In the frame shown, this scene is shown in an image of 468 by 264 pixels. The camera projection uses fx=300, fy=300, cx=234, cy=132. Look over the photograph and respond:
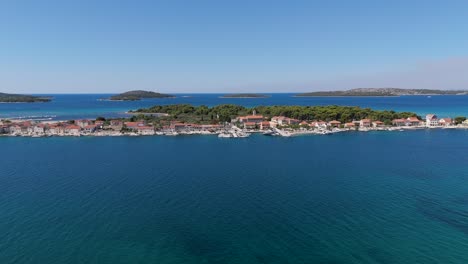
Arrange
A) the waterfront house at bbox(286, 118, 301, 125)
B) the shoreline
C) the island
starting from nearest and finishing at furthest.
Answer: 1. the shoreline
2. the island
3. the waterfront house at bbox(286, 118, 301, 125)

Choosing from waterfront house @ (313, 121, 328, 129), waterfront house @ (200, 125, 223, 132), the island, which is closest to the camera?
the island

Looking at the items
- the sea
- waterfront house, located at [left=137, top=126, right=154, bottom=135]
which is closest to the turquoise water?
the sea

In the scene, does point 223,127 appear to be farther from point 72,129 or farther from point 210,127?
point 72,129

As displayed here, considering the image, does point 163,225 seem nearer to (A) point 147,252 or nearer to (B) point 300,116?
(A) point 147,252

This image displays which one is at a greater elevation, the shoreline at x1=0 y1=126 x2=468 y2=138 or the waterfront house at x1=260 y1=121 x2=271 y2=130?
the waterfront house at x1=260 y1=121 x2=271 y2=130

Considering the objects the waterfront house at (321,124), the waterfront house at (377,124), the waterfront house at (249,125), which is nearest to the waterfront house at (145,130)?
the waterfront house at (249,125)

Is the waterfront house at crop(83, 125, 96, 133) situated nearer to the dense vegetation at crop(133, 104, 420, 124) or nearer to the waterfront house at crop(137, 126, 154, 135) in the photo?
the waterfront house at crop(137, 126, 154, 135)
